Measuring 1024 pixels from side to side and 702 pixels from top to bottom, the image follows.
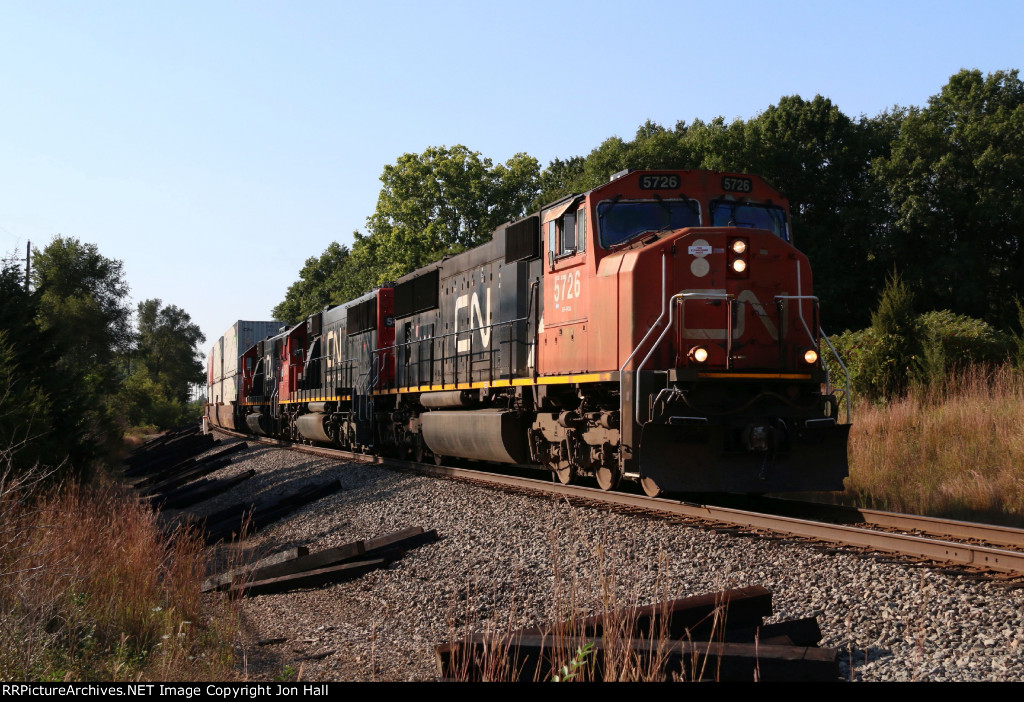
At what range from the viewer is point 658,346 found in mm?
9938

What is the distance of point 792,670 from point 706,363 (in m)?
5.83

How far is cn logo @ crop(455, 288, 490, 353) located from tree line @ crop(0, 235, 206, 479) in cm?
662

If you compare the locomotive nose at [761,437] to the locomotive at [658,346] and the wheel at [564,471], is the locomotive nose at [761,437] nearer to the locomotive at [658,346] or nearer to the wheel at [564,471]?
the locomotive at [658,346]

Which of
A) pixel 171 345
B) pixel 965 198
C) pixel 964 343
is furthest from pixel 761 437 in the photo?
pixel 171 345

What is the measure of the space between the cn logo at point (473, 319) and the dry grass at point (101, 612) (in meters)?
6.24

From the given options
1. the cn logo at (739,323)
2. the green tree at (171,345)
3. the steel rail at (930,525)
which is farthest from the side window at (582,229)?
the green tree at (171,345)

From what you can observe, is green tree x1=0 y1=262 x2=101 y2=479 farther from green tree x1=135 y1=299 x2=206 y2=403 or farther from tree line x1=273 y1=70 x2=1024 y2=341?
green tree x1=135 y1=299 x2=206 y2=403

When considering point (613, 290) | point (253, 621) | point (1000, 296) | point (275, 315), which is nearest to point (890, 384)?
point (613, 290)

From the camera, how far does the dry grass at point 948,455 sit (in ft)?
34.1

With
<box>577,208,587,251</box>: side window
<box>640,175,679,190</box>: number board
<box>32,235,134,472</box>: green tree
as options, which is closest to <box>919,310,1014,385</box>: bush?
<box>640,175,679,190</box>: number board

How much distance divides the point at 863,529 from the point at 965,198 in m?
31.5

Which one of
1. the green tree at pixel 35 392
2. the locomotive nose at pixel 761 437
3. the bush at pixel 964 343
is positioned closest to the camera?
the locomotive nose at pixel 761 437

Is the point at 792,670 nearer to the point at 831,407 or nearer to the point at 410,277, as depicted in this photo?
the point at 831,407

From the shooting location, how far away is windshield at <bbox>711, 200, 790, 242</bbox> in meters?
10.8
